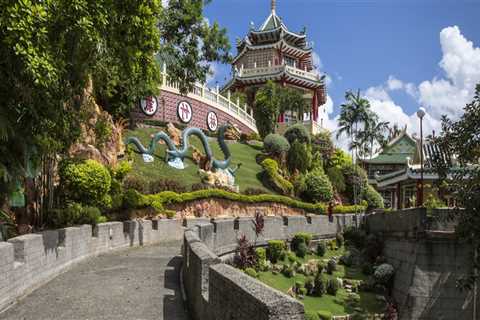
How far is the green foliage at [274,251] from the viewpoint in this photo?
67.9 ft

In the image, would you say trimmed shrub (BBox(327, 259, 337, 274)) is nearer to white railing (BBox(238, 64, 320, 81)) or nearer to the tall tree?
the tall tree

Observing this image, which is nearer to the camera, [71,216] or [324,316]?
[71,216]

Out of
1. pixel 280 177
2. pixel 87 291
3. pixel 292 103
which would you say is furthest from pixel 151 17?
pixel 292 103

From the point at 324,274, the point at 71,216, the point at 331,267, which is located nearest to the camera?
the point at 71,216

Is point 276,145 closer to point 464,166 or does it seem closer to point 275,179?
point 275,179

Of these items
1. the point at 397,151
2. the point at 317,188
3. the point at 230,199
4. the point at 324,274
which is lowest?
the point at 324,274

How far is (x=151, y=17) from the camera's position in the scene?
1197cm

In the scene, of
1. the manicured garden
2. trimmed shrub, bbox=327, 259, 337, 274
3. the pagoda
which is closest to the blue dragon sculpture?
the manicured garden

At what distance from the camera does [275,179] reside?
1463 inches

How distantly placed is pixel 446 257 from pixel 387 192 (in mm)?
40275

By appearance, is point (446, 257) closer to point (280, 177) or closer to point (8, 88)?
point (8, 88)

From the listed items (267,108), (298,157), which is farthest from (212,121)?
(298,157)

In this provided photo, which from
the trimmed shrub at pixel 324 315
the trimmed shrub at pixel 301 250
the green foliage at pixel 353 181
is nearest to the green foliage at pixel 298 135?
the green foliage at pixel 353 181

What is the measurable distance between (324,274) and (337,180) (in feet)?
66.3
